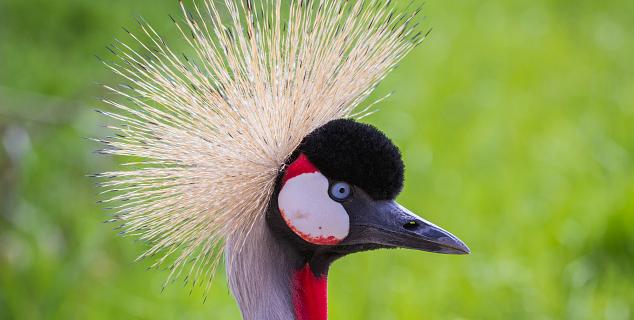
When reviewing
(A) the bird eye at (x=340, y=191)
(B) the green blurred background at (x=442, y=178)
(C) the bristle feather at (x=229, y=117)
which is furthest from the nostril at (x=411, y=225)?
(B) the green blurred background at (x=442, y=178)

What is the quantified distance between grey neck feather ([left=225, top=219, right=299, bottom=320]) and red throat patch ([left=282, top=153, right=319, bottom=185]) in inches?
4.4

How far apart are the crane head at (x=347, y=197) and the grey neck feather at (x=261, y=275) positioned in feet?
0.11

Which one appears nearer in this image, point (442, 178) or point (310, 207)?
point (310, 207)

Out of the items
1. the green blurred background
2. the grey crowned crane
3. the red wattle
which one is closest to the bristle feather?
the grey crowned crane

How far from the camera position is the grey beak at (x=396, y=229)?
1.35m

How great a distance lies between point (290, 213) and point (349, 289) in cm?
121

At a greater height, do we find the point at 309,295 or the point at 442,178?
the point at 442,178

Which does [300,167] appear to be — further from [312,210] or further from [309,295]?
[309,295]

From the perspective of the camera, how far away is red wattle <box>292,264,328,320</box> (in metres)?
1.42

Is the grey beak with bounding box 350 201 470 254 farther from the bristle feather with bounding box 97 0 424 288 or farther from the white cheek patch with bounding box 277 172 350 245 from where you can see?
the bristle feather with bounding box 97 0 424 288

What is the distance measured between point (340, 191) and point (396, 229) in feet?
0.35

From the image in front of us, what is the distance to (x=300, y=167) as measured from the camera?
4.38 feet

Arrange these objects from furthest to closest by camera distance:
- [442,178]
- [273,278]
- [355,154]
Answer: [442,178], [273,278], [355,154]

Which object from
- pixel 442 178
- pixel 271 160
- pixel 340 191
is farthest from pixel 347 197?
pixel 442 178
